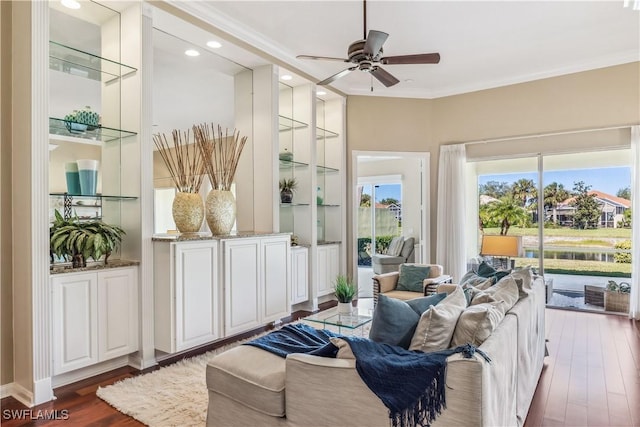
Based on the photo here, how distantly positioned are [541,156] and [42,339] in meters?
5.97

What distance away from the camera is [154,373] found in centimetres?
306

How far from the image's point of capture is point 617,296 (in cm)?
491

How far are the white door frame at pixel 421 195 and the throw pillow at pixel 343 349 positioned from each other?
415cm

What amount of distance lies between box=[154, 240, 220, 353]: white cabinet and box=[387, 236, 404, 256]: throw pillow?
4048 millimetres

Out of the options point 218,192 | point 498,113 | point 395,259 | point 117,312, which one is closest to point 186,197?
point 218,192

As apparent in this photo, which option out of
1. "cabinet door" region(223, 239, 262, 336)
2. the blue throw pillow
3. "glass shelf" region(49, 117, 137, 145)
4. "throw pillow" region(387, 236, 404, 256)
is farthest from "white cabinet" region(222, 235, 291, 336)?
"throw pillow" region(387, 236, 404, 256)

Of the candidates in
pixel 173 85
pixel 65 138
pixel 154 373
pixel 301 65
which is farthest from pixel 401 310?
pixel 173 85

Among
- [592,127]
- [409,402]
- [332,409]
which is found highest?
[592,127]

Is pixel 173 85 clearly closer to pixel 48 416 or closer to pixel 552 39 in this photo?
pixel 48 416

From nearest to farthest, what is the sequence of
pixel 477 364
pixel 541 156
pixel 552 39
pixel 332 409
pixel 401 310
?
pixel 477 364 → pixel 332 409 → pixel 401 310 → pixel 552 39 → pixel 541 156

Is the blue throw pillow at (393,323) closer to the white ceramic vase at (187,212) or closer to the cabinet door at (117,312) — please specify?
the cabinet door at (117,312)

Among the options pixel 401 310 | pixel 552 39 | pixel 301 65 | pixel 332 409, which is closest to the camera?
pixel 332 409

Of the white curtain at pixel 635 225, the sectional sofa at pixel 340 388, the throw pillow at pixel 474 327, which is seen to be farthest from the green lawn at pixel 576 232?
the throw pillow at pixel 474 327

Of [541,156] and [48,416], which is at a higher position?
[541,156]
